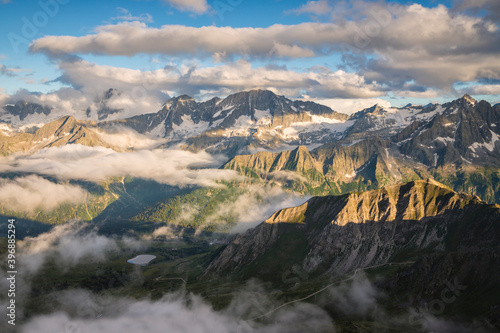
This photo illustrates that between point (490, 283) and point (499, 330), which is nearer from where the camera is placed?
point (499, 330)

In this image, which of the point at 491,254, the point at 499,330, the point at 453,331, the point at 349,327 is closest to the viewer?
the point at 499,330

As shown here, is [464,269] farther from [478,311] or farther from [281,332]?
[281,332]

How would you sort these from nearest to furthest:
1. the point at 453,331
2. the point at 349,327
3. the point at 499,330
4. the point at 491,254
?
the point at 499,330
the point at 453,331
the point at 349,327
the point at 491,254

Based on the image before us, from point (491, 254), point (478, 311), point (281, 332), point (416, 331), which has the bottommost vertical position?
point (281, 332)

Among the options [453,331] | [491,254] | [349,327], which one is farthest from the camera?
[491,254]

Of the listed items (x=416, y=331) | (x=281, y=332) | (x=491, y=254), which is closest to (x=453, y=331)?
(x=416, y=331)

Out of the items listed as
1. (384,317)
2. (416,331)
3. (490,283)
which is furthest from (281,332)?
(490,283)

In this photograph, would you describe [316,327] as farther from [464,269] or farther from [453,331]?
[464,269]

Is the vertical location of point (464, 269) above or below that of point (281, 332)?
above

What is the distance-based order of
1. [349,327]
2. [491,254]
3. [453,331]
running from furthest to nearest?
[491,254] → [349,327] → [453,331]
